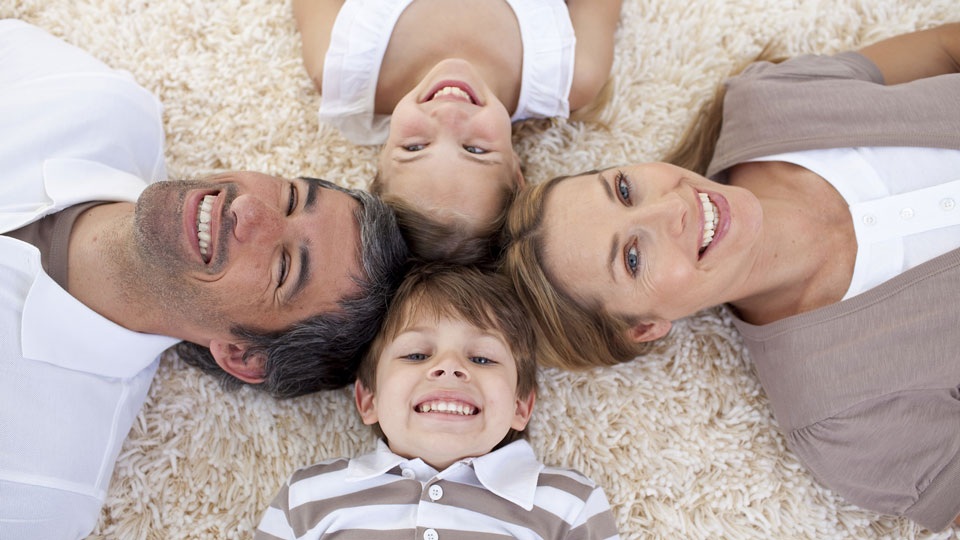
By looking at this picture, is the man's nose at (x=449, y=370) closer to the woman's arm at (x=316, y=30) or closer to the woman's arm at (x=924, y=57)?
the woman's arm at (x=316, y=30)

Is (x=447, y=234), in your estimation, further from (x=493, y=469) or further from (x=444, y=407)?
(x=493, y=469)

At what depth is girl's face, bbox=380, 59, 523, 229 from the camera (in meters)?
1.61

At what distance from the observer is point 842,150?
1.72 meters

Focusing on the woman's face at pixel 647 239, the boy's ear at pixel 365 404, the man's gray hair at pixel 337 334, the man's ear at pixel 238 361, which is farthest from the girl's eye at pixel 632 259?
the man's ear at pixel 238 361

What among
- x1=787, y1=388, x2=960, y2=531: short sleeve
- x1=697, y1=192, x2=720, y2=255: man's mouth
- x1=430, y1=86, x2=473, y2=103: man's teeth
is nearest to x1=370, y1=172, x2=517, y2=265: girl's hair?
x1=430, y1=86, x2=473, y2=103: man's teeth

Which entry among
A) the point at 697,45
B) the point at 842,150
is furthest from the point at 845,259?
the point at 697,45

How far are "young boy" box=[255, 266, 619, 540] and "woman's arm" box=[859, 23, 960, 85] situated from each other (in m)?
1.27

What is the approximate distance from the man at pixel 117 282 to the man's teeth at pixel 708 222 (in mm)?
719

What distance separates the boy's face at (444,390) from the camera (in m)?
1.49

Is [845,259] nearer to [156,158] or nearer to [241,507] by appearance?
[241,507]

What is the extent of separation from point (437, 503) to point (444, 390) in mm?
257

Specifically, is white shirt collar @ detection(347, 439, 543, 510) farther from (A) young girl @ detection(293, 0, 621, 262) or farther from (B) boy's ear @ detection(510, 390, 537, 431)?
(A) young girl @ detection(293, 0, 621, 262)

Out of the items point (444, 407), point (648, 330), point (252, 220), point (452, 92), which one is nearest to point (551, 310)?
point (648, 330)

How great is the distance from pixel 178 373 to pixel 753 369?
5.14 feet
